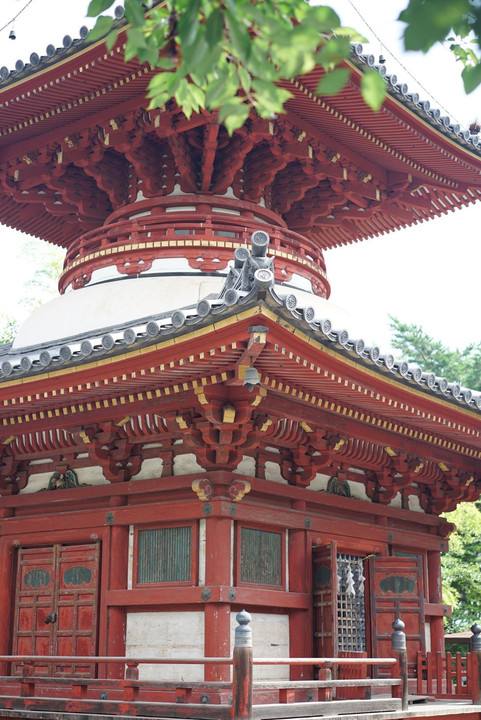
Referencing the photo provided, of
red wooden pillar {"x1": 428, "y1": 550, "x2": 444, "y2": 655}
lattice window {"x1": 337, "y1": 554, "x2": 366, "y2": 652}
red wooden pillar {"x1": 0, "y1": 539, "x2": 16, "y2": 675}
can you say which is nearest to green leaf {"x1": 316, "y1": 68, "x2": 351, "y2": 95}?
lattice window {"x1": 337, "y1": 554, "x2": 366, "y2": 652}

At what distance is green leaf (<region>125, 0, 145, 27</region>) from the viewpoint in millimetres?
3772

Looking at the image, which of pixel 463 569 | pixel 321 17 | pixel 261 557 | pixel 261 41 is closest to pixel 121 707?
pixel 261 557

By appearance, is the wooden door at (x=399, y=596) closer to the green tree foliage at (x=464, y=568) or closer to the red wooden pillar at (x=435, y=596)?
the red wooden pillar at (x=435, y=596)

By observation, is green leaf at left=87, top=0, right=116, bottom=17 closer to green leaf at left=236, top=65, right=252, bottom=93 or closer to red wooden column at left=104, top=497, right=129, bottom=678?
green leaf at left=236, top=65, right=252, bottom=93

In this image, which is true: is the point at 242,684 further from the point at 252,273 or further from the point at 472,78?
the point at 472,78

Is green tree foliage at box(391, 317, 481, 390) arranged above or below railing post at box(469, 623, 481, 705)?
above

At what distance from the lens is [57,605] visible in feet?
37.3

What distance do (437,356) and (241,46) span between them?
40.1 m

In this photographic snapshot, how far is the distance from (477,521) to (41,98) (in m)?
18.6

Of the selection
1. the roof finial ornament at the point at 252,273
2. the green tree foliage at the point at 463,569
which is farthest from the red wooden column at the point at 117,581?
the green tree foliage at the point at 463,569

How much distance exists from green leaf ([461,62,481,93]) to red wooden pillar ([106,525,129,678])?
8.21 m

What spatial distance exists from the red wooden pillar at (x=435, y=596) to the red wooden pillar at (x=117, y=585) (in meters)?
5.22

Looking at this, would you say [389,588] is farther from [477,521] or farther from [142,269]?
[477,521]

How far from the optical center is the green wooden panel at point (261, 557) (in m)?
10.5
